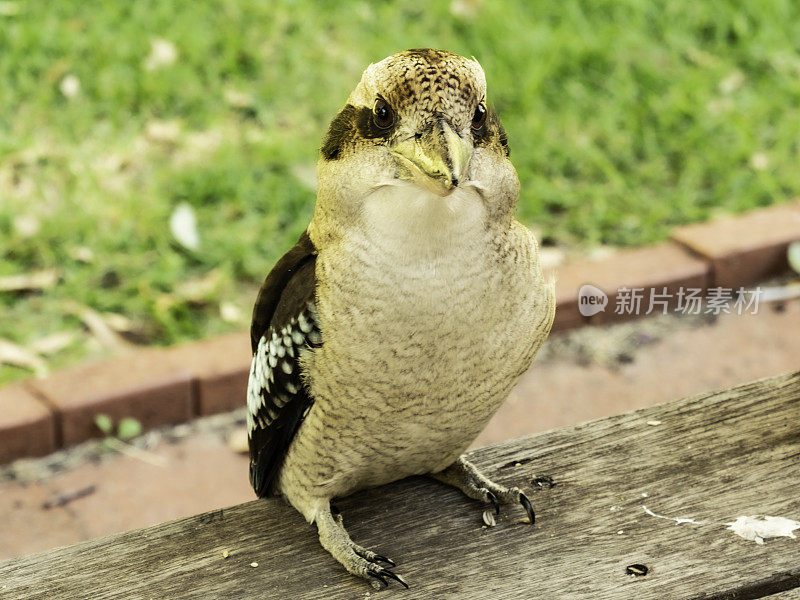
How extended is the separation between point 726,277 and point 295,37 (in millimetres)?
2423

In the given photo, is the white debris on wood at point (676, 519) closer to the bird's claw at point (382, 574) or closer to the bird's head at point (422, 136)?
the bird's claw at point (382, 574)

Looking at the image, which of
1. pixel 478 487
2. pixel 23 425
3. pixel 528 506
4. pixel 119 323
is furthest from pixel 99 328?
pixel 528 506

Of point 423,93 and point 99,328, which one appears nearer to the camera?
point 423,93

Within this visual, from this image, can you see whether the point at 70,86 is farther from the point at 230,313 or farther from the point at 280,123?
the point at 230,313

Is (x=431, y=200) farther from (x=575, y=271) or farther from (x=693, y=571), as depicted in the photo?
(x=575, y=271)

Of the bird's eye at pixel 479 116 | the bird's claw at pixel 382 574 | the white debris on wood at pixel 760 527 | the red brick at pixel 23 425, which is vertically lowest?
the red brick at pixel 23 425

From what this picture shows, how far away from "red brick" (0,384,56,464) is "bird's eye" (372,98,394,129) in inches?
95.2

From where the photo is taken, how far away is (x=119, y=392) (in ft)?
13.5

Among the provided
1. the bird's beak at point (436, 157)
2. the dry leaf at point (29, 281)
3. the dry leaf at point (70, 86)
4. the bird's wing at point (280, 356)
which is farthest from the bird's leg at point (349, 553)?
the dry leaf at point (70, 86)

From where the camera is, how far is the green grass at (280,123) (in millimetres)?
4652

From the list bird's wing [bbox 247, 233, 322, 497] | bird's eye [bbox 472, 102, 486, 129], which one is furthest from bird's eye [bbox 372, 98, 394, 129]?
bird's wing [bbox 247, 233, 322, 497]

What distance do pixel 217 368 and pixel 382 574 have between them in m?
2.05

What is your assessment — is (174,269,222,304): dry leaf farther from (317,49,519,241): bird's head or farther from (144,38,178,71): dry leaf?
(317,49,519,241): bird's head

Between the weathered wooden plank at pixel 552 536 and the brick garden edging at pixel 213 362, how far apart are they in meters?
1.69
